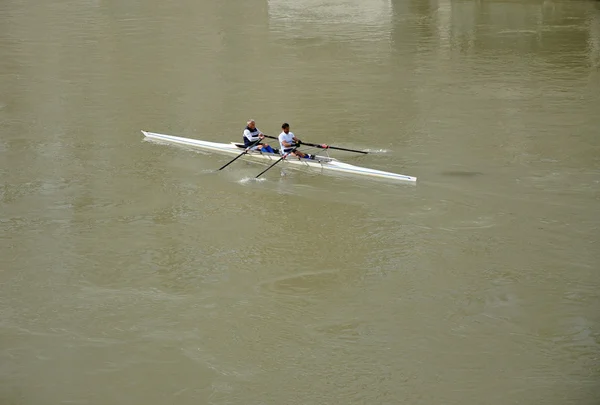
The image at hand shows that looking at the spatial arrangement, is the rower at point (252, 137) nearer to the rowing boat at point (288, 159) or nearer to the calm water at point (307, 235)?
the rowing boat at point (288, 159)

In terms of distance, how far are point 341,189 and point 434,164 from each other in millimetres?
1944

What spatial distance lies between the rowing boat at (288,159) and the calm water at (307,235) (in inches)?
8.0

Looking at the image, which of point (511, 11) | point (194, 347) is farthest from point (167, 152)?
point (511, 11)

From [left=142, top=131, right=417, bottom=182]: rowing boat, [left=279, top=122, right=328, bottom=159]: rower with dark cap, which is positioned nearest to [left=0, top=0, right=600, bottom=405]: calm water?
[left=142, top=131, right=417, bottom=182]: rowing boat

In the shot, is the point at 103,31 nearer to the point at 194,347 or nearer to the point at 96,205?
the point at 96,205

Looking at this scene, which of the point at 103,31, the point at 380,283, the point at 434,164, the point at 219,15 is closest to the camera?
the point at 380,283

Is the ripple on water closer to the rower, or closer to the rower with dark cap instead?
the rower with dark cap

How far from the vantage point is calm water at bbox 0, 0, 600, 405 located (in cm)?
868

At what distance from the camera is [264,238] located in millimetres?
11750

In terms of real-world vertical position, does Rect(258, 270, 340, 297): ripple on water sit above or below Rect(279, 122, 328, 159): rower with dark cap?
below

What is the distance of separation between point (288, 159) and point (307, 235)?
2.79 meters

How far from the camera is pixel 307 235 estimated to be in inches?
463

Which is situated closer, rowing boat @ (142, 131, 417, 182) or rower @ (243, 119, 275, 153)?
rowing boat @ (142, 131, 417, 182)

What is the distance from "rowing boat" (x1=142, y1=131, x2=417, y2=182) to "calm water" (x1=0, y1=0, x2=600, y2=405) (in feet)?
0.66
